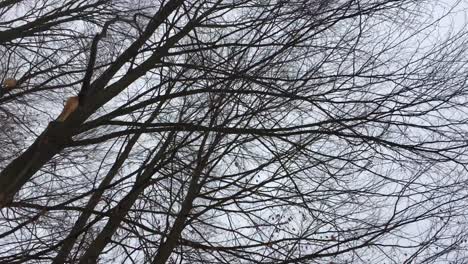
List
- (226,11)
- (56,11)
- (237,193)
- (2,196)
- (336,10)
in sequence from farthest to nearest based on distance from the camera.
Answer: (56,11)
(237,193)
(226,11)
(336,10)
(2,196)

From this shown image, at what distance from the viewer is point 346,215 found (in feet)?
14.4

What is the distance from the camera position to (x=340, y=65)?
13.4ft

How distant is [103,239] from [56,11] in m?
2.61

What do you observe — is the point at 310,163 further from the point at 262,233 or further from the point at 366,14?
the point at 366,14

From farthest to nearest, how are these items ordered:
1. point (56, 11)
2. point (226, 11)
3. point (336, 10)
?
point (56, 11) < point (226, 11) < point (336, 10)

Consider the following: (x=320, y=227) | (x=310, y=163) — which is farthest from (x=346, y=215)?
(x=310, y=163)

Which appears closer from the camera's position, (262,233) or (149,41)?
(149,41)

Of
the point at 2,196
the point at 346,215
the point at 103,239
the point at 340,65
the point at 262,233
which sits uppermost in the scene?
the point at 340,65

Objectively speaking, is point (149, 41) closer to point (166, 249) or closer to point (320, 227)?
point (166, 249)

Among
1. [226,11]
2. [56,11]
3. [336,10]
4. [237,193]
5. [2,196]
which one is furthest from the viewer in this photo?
[56,11]

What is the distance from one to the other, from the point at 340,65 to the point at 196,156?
1.45 m

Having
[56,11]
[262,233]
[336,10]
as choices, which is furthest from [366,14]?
[56,11]

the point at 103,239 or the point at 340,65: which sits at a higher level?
the point at 340,65

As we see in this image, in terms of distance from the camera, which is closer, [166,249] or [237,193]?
[166,249]
